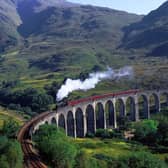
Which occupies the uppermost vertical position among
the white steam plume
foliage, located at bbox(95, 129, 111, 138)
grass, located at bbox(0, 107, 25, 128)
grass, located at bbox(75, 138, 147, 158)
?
the white steam plume

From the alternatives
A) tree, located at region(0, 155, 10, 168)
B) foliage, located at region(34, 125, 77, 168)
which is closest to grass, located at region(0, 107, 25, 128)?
foliage, located at region(34, 125, 77, 168)

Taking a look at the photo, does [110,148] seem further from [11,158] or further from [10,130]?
[11,158]

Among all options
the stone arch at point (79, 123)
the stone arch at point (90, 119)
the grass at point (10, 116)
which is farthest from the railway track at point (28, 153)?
the grass at point (10, 116)

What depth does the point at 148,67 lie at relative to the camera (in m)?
185

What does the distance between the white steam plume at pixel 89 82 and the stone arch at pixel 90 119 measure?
2256 centimetres

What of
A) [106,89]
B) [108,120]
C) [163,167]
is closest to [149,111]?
[108,120]

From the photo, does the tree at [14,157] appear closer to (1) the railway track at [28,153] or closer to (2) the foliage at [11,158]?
(2) the foliage at [11,158]

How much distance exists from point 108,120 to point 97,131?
15482 mm

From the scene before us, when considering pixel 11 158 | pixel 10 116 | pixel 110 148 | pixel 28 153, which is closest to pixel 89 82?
pixel 10 116

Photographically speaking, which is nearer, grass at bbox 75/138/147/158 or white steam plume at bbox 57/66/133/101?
grass at bbox 75/138/147/158

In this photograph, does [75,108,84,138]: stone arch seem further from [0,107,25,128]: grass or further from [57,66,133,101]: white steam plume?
[57,66,133,101]: white steam plume

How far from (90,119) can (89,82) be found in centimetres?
4929

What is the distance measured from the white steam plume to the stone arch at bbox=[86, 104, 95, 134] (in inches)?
888

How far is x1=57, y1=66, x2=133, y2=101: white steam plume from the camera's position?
125569 mm
